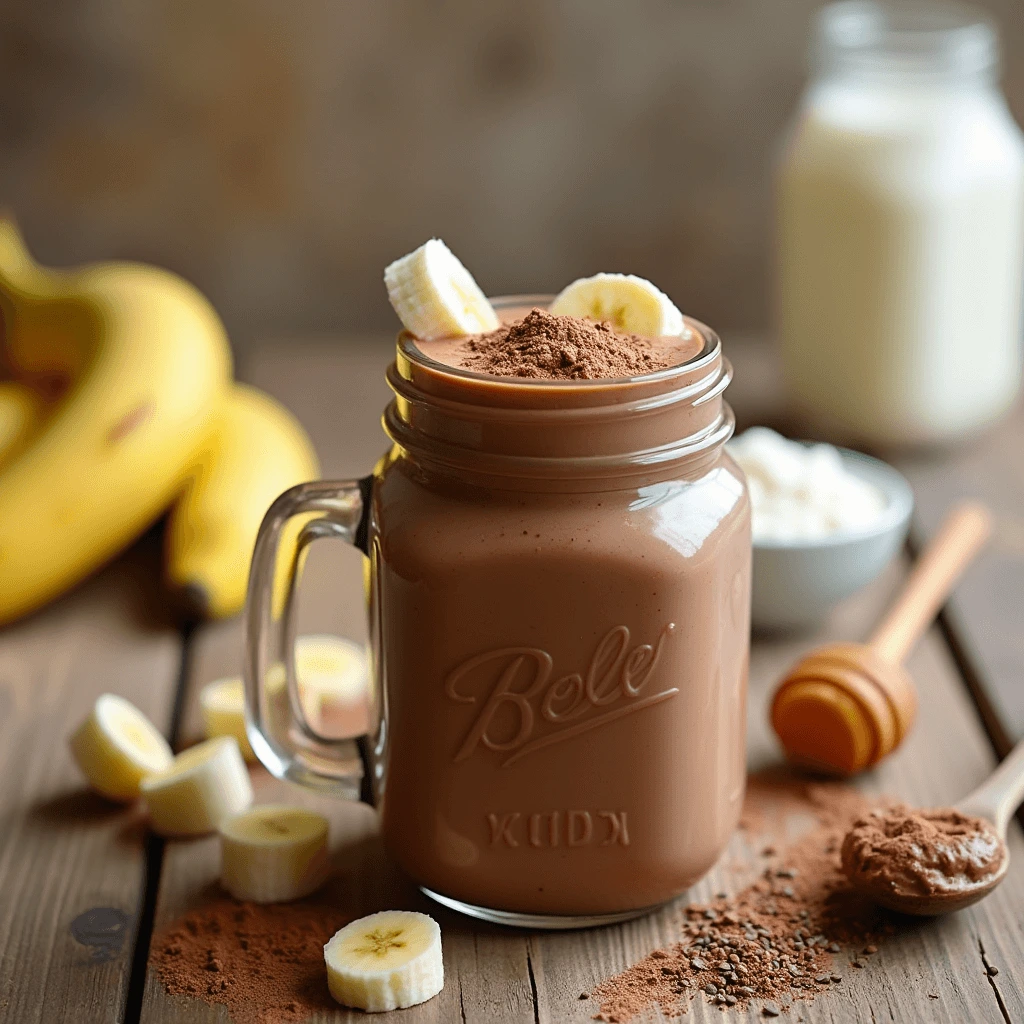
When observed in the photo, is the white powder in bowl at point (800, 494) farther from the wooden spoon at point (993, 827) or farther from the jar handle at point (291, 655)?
the jar handle at point (291, 655)

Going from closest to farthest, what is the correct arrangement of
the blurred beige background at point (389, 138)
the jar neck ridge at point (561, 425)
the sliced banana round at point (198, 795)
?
the jar neck ridge at point (561, 425) → the sliced banana round at point (198, 795) → the blurred beige background at point (389, 138)

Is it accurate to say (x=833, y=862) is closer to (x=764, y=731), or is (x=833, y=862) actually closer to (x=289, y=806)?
(x=764, y=731)

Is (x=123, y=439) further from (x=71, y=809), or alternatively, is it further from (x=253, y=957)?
(x=253, y=957)

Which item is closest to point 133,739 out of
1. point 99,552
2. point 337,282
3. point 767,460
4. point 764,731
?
point 99,552

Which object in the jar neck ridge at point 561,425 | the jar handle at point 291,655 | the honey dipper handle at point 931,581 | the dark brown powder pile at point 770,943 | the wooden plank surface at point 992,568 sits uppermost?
the jar neck ridge at point 561,425

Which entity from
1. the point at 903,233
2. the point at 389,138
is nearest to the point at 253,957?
the point at 903,233

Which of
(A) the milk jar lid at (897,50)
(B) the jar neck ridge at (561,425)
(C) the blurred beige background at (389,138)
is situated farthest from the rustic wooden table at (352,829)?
(C) the blurred beige background at (389,138)
